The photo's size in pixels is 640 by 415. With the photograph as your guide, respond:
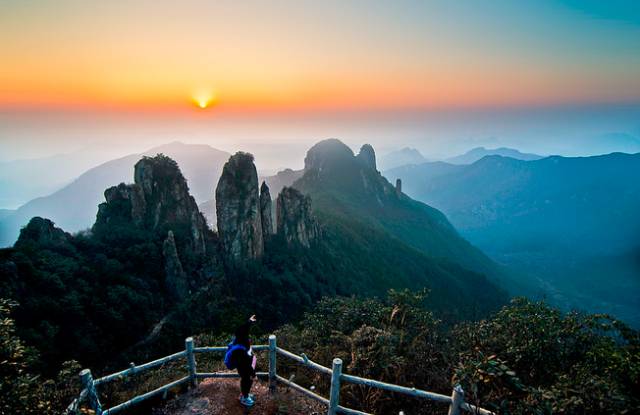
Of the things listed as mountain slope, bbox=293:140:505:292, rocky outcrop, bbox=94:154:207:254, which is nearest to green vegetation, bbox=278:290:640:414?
rocky outcrop, bbox=94:154:207:254

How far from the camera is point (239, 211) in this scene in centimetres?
4738

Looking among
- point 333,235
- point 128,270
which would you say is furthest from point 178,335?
point 333,235

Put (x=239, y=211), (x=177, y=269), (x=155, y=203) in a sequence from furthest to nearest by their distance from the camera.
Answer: (x=239, y=211) → (x=155, y=203) → (x=177, y=269)

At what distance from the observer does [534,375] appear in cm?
920

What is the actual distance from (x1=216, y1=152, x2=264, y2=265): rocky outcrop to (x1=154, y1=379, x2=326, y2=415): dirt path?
37.1 meters

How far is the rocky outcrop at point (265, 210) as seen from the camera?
53.0m

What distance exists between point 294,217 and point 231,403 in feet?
165

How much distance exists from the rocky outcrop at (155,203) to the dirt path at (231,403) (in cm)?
3306

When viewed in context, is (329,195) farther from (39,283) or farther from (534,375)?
(534,375)

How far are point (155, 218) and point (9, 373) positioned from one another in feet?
122

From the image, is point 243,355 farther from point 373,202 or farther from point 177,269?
point 373,202

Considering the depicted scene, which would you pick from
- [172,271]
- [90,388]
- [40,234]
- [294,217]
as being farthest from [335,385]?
[294,217]

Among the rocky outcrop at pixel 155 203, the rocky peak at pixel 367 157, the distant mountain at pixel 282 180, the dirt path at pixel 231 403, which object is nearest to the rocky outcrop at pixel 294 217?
the rocky outcrop at pixel 155 203

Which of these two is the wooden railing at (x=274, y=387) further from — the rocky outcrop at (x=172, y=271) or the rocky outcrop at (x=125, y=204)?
the rocky outcrop at (x=125, y=204)
